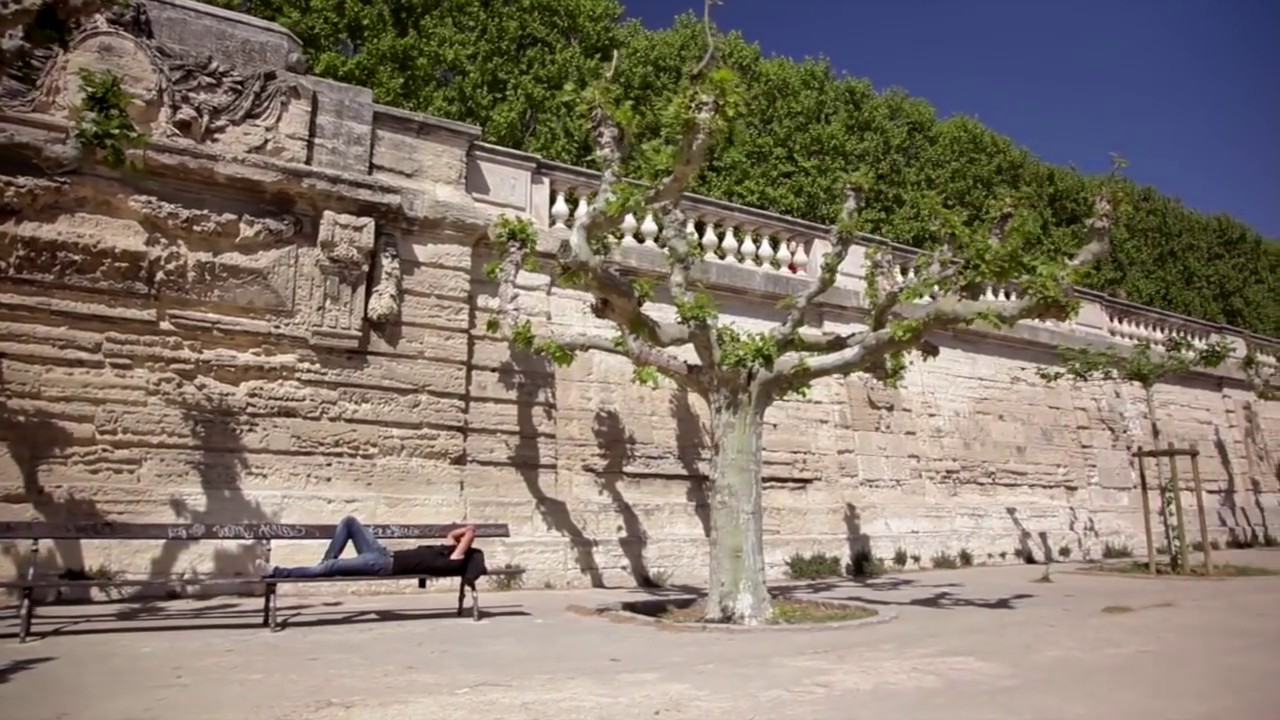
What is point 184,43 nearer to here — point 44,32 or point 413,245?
point 413,245

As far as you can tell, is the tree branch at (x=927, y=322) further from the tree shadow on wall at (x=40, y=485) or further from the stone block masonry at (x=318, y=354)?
the tree shadow on wall at (x=40, y=485)

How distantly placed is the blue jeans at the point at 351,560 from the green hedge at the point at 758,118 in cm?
817

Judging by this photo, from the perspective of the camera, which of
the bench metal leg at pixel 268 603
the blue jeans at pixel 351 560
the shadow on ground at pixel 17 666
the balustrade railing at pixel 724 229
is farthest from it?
the balustrade railing at pixel 724 229

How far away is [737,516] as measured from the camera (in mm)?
6902

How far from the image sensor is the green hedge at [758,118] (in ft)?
50.9

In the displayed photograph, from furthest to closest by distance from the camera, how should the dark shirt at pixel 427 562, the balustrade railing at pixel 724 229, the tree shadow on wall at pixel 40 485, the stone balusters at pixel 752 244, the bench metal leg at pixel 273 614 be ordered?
1. the stone balusters at pixel 752 244
2. the balustrade railing at pixel 724 229
3. the tree shadow on wall at pixel 40 485
4. the dark shirt at pixel 427 562
5. the bench metal leg at pixel 273 614

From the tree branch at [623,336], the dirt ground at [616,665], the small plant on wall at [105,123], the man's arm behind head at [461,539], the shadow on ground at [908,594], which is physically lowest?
the dirt ground at [616,665]

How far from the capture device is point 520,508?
8.76 m

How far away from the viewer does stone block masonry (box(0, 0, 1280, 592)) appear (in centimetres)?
723

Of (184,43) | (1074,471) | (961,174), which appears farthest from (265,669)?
(961,174)

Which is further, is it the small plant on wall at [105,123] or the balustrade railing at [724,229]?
the balustrade railing at [724,229]

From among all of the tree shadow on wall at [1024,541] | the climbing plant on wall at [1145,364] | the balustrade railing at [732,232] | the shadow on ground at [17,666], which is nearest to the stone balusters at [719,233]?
the balustrade railing at [732,232]

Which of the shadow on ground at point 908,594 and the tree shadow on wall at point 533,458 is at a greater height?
the tree shadow on wall at point 533,458

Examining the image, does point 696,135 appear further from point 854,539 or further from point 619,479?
point 854,539
